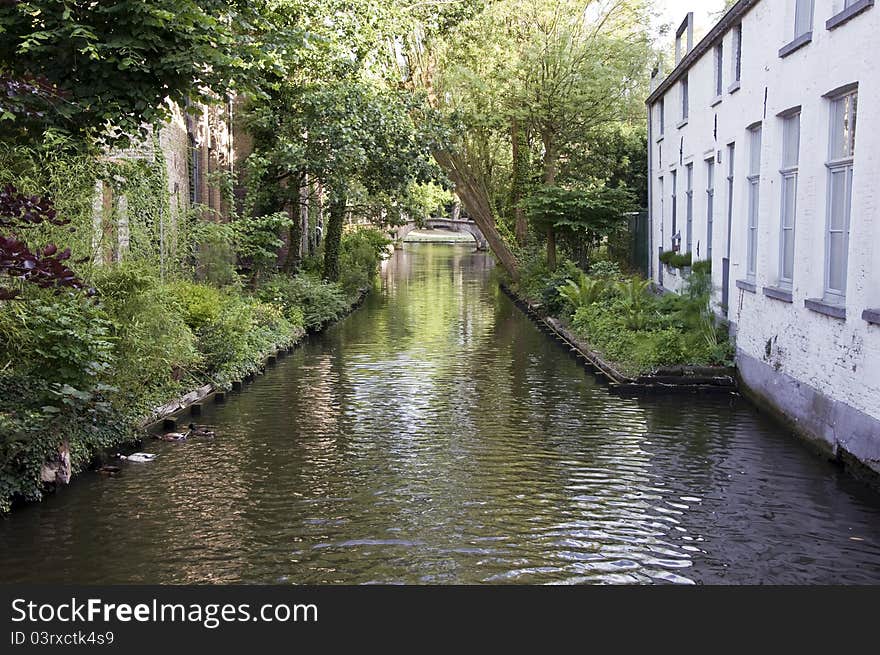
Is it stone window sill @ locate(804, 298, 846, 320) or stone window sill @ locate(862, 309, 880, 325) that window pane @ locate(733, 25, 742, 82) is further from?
stone window sill @ locate(862, 309, 880, 325)

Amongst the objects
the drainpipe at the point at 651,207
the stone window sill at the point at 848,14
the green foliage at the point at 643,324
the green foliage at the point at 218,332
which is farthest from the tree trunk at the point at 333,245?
the stone window sill at the point at 848,14

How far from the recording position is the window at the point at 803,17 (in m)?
11.5

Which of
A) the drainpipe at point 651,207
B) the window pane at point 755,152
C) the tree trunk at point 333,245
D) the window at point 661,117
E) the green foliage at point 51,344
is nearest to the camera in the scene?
the green foliage at point 51,344

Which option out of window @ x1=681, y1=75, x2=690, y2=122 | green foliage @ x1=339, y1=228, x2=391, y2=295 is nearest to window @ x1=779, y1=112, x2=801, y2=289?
window @ x1=681, y1=75, x2=690, y2=122

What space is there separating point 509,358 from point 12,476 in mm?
10414

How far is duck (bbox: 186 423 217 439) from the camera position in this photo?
35.5 ft

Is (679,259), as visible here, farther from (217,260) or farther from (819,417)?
(819,417)

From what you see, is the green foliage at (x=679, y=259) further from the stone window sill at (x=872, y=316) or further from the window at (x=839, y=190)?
the stone window sill at (x=872, y=316)

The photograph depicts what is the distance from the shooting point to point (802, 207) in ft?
36.1

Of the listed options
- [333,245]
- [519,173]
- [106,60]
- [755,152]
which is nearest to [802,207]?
[755,152]

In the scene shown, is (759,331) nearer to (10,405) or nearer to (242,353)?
Answer: (242,353)

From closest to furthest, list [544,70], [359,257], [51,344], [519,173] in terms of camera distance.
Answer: [51,344] < [544,70] < [519,173] < [359,257]

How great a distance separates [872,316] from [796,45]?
4158mm

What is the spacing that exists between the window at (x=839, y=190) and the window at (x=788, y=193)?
1427mm
